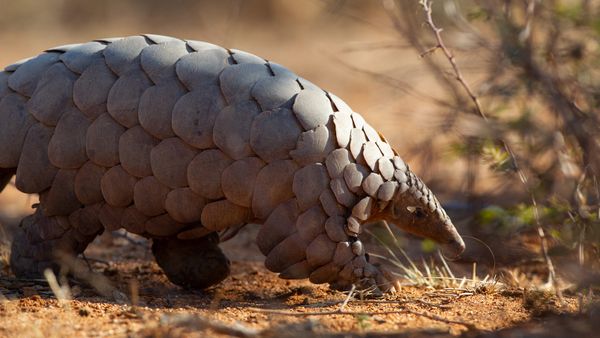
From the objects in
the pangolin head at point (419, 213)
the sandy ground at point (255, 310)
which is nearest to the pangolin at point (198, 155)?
the pangolin head at point (419, 213)

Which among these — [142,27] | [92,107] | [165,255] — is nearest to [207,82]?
[92,107]

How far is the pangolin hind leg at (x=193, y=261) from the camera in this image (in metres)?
4.93

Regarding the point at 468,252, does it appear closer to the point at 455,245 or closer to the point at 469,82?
the point at 455,245

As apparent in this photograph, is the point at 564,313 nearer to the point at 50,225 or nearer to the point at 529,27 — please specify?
the point at 529,27

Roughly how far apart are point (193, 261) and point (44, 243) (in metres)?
0.87

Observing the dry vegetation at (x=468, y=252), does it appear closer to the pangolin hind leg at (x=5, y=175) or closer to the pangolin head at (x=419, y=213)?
the pangolin head at (x=419, y=213)

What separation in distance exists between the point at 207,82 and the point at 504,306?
203 centimetres

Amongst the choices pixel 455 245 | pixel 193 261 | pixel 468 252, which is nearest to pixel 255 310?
pixel 193 261

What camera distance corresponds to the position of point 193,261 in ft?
16.1

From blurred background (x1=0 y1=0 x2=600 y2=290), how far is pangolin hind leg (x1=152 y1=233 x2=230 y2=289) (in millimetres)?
1514

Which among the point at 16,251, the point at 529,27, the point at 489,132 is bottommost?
the point at 16,251

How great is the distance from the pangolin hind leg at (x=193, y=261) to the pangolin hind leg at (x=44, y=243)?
486 mm

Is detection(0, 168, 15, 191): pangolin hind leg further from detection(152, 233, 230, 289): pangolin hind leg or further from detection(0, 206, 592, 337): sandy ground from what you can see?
detection(152, 233, 230, 289): pangolin hind leg

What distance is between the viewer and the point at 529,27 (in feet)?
14.7
